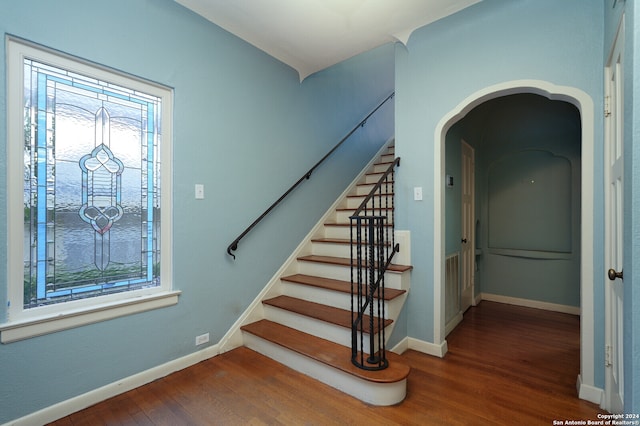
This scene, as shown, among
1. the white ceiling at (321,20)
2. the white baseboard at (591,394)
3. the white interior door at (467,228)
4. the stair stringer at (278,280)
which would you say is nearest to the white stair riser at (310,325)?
the stair stringer at (278,280)

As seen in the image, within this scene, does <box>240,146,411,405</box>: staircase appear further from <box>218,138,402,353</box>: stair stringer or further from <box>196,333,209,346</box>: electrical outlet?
<box>196,333,209,346</box>: electrical outlet

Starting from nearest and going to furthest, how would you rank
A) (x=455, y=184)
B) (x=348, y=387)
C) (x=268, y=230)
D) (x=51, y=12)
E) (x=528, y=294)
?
(x=51, y=12) < (x=348, y=387) < (x=268, y=230) < (x=455, y=184) < (x=528, y=294)

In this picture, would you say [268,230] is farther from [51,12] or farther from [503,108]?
[503,108]

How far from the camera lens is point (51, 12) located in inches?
63.6

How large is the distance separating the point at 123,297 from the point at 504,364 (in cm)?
283

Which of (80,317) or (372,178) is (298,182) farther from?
(80,317)

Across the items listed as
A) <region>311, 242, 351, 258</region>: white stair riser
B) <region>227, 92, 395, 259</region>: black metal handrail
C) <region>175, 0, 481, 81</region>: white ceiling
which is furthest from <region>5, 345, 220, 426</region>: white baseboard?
<region>175, 0, 481, 81</region>: white ceiling

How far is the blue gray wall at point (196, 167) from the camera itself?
5.28ft

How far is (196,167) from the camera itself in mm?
2277

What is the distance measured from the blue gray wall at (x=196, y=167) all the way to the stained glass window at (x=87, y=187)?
0.41ft

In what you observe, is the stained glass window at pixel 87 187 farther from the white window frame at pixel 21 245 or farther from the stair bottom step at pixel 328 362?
the stair bottom step at pixel 328 362

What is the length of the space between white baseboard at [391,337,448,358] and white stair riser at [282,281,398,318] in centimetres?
37

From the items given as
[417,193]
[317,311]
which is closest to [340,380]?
[317,311]

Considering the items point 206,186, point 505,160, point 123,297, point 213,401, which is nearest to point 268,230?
point 206,186
